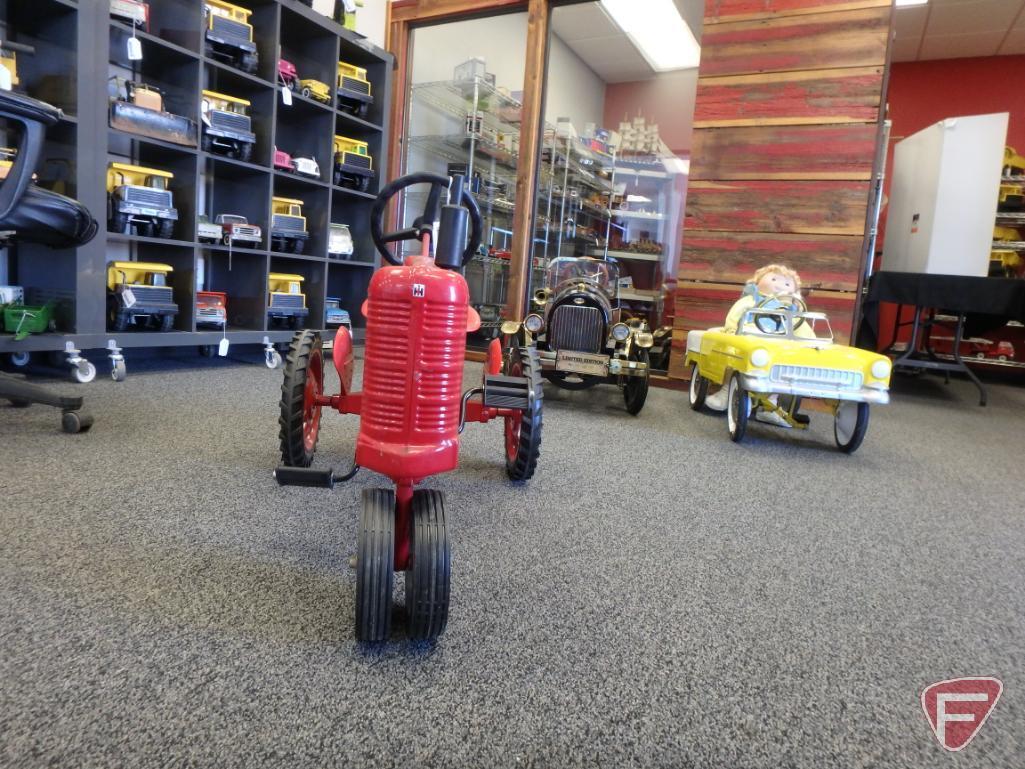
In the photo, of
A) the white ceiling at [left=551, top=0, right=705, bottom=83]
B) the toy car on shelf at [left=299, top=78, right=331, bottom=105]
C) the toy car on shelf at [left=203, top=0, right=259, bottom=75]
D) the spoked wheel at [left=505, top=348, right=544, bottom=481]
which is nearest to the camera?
the spoked wheel at [left=505, top=348, right=544, bottom=481]

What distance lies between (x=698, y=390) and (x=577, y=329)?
703 millimetres

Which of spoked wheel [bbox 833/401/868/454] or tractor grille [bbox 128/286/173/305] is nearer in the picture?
spoked wheel [bbox 833/401/868/454]

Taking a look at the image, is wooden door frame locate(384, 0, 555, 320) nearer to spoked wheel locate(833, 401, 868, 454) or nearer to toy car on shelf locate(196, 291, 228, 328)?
toy car on shelf locate(196, 291, 228, 328)

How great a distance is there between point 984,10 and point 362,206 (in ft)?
17.6

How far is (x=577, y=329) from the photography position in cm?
305

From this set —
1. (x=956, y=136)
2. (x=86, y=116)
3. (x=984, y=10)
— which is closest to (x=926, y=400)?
(x=956, y=136)

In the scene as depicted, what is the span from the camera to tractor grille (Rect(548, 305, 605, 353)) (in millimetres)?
3043

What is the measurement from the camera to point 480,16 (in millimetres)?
4566

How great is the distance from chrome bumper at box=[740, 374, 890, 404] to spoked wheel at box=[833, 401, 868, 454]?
0.28ft

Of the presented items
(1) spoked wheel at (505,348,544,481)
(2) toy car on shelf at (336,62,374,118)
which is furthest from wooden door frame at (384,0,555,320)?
(1) spoked wheel at (505,348,544,481)

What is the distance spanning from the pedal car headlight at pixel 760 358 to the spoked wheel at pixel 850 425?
42cm

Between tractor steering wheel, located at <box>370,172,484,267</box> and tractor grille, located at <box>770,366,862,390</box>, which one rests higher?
tractor steering wheel, located at <box>370,172,484,267</box>

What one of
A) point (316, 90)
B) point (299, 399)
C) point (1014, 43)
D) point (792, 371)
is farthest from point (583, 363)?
point (1014, 43)

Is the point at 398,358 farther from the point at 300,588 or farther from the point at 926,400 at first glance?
the point at 926,400
